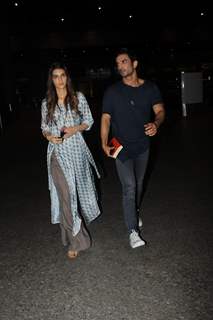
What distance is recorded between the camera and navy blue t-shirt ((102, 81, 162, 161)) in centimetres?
383

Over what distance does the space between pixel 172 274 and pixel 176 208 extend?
1.77 m

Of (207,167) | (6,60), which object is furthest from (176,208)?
(6,60)

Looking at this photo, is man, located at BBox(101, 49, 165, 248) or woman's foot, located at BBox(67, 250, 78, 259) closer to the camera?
man, located at BBox(101, 49, 165, 248)

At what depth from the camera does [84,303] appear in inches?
122

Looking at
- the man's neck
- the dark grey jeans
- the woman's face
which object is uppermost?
the woman's face

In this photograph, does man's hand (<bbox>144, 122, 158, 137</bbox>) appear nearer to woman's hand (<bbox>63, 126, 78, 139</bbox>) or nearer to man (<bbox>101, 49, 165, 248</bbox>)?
man (<bbox>101, 49, 165, 248</bbox>)

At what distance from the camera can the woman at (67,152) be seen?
378cm

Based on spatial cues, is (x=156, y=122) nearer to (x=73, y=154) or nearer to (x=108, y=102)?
(x=108, y=102)

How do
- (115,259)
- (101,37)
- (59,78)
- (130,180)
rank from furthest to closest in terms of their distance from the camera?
(101,37) < (130,180) < (115,259) < (59,78)

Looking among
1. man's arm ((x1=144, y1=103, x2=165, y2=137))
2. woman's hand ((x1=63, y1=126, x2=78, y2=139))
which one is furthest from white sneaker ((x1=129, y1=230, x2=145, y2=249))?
woman's hand ((x1=63, y1=126, x2=78, y2=139))

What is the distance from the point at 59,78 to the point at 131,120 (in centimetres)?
82

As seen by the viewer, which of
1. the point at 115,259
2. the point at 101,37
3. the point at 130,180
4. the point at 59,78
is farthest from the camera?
the point at 101,37

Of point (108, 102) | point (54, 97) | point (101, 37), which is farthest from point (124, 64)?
point (101, 37)

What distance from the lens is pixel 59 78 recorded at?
147 inches
